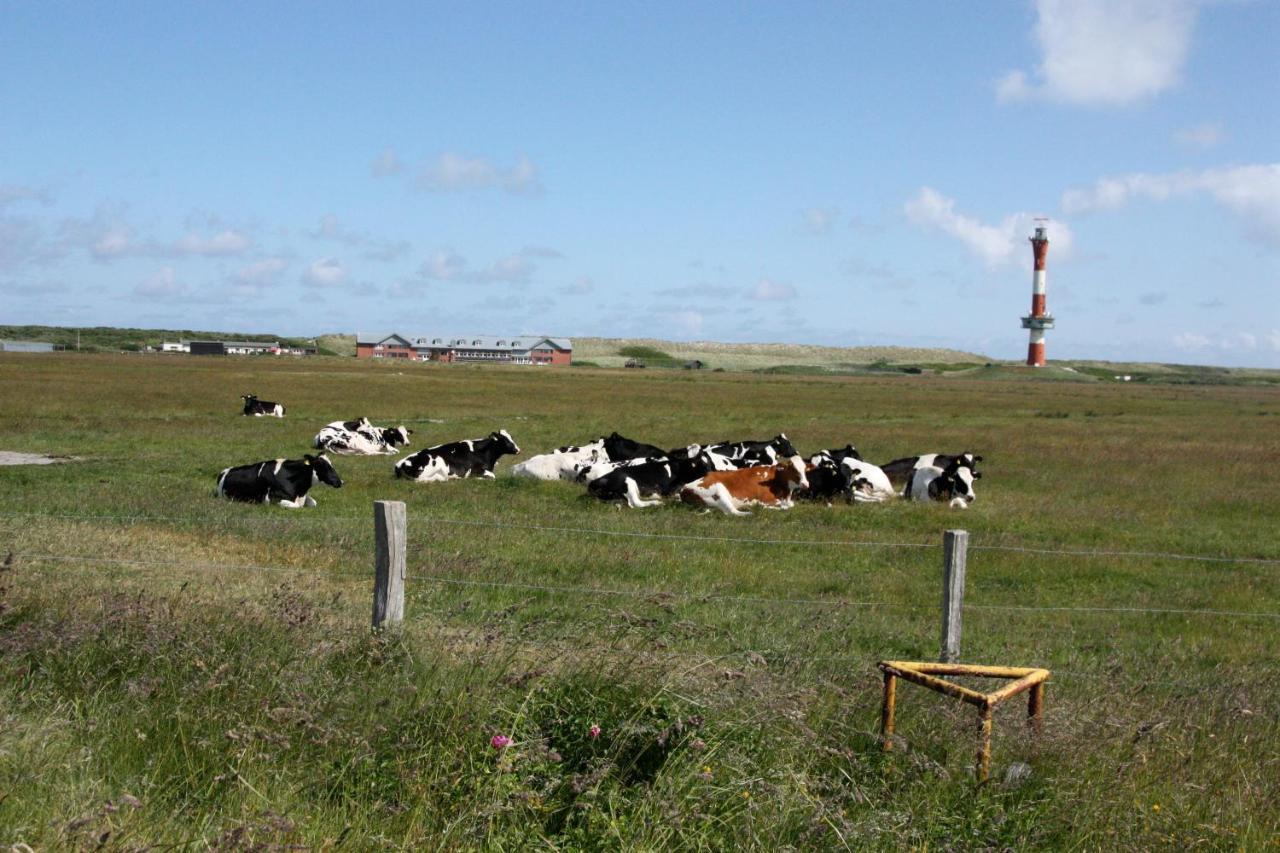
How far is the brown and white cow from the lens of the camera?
17797 mm

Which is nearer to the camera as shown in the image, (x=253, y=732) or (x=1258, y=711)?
(x=253, y=732)

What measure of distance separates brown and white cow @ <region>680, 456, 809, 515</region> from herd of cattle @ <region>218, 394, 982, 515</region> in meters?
0.02

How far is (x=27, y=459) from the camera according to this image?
2150 centimetres

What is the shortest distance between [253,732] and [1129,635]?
7.95 m

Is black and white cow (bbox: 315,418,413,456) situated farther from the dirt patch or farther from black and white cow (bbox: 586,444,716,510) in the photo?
black and white cow (bbox: 586,444,716,510)

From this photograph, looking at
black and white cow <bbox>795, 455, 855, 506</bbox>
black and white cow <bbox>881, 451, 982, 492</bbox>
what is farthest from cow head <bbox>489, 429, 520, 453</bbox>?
black and white cow <bbox>881, 451, 982, 492</bbox>

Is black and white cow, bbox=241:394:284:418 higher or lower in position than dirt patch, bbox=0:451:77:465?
higher

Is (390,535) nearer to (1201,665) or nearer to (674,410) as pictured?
(1201,665)

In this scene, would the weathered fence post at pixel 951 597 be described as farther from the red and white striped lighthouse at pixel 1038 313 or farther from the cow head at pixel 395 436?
the red and white striped lighthouse at pixel 1038 313

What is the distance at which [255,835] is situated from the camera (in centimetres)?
452

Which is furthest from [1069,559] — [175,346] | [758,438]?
[175,346]

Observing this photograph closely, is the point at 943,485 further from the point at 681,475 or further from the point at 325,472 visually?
the point at 325,472

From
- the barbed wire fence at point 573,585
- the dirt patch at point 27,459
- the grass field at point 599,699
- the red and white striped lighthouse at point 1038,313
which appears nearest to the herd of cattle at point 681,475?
the barbed wire fence at point 573,585

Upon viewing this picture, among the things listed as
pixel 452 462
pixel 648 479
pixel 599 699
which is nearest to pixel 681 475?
pixel 648 479
